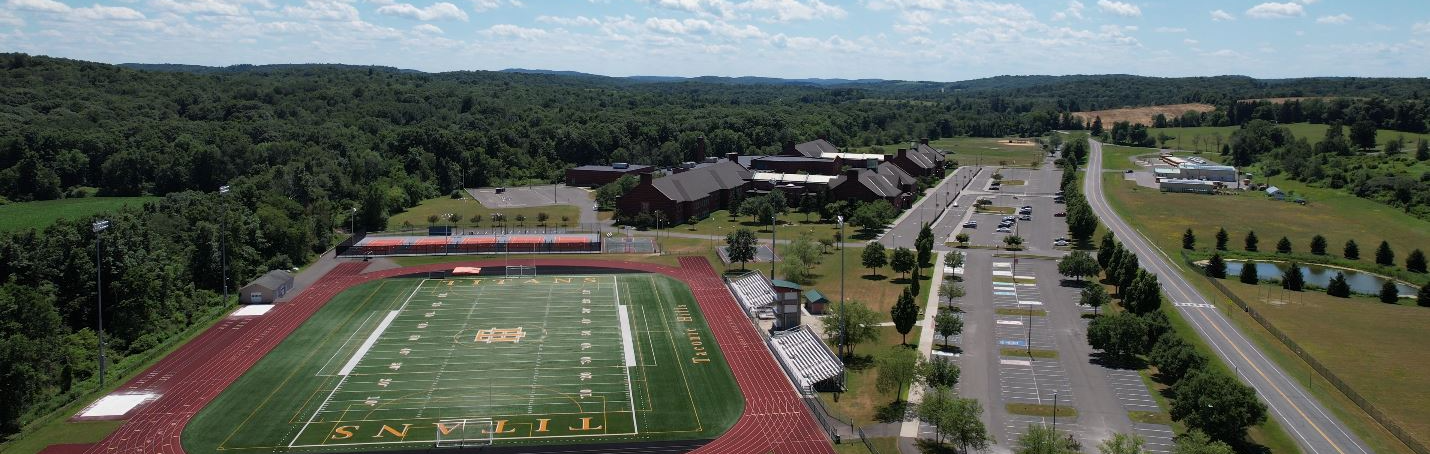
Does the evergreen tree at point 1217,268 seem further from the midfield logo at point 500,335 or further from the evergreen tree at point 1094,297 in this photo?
the midfield logo at point 500,335

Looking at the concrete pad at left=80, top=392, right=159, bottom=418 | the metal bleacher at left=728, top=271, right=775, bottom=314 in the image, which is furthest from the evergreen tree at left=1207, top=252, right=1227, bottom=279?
the concrete pad at left=80, top=392, right=159, bottom=418

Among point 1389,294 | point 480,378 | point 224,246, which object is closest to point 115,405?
point 480,378

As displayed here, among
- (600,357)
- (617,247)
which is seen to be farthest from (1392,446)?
(617,247)

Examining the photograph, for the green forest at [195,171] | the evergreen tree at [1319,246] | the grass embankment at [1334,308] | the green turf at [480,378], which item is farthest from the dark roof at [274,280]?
the evergreen tree at [1319,246]

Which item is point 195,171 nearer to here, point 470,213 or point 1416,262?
point 470,213

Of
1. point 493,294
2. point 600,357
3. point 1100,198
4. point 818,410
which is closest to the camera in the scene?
point 818,410

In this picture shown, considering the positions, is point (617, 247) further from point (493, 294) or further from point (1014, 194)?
point (1014, 194)
